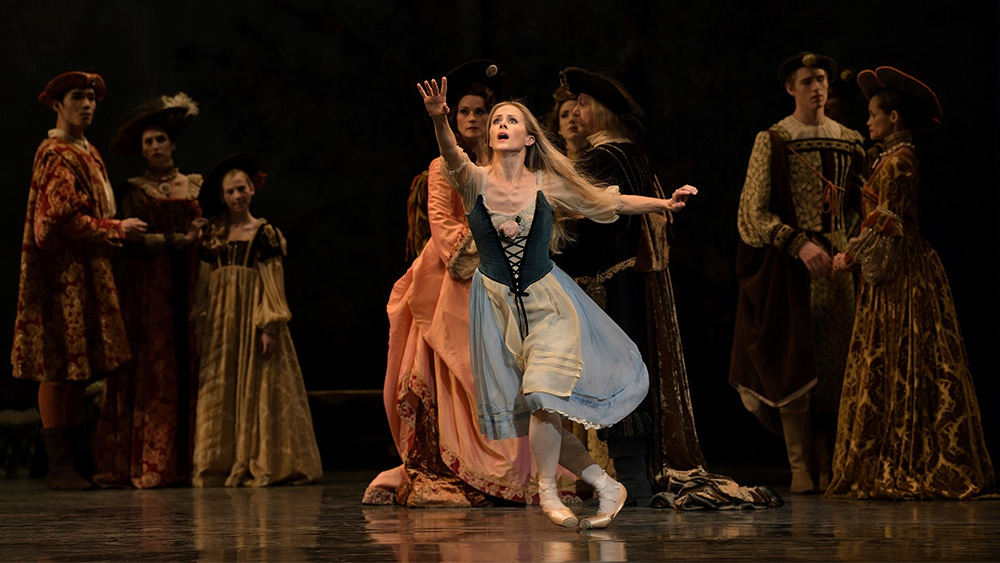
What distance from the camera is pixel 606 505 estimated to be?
13.4 ft

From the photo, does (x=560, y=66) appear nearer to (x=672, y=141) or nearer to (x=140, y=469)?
(x=672, y=141)

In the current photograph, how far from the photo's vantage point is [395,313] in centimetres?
575

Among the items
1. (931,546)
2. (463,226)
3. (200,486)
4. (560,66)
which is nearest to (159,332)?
(200,486)

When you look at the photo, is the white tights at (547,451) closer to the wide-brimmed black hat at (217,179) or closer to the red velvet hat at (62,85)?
the wide-brimmed black hat at (217,179)

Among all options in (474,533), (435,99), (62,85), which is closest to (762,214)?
(435,99)

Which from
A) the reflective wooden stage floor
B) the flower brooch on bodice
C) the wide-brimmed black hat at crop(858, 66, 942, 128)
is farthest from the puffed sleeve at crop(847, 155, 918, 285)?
the flower brooch on bodice

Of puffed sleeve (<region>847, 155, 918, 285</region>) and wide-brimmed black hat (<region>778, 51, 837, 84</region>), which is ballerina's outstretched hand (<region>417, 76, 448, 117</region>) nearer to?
puffed sleeve (<region>847, 155, 918, 285</region>)

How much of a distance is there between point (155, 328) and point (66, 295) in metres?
0.51

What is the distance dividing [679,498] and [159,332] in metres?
3.47

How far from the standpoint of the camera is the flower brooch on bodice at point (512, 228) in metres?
4.21

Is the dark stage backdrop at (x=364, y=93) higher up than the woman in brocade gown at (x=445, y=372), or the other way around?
the dark stage backdrop at (x=364, y=93)

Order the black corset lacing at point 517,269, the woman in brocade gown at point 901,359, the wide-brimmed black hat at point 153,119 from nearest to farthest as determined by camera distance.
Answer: the black corset lacing at point 517,269, the woman in brocade gown at point 901,359, the wide-brimmed black hat at point 153,119

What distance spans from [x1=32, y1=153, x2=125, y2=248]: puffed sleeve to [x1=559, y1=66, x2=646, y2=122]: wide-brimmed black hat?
9.33 feet

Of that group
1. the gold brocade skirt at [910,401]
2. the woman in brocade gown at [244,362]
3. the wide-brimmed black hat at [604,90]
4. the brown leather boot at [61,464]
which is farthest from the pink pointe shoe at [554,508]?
the brown leather boot at [61,464]
